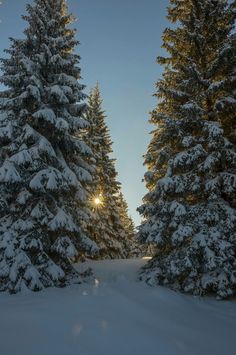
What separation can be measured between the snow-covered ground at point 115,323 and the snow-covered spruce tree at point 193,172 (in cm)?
107

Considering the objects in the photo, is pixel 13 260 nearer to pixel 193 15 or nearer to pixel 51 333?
pixel 51 333

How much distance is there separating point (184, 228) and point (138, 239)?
2.79m

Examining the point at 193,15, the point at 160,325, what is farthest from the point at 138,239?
the point at 193,15

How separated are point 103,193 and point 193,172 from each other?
52.7ft

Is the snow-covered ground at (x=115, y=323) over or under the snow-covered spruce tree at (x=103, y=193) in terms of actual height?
under

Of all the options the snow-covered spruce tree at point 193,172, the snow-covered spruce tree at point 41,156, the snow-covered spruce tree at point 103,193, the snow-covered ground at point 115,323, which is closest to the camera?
the snow-covered ground at point 115,323

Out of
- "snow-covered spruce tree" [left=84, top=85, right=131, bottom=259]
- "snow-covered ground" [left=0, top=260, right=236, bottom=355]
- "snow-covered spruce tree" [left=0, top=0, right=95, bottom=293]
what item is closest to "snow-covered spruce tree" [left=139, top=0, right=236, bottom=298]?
"snow-covered ground" [left=0, top=260, right=236, bottom=355]

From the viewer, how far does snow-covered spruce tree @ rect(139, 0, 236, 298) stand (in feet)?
38.0

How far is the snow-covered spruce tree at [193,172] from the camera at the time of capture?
38.0ft

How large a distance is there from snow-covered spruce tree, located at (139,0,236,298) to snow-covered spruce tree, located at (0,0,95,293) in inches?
137

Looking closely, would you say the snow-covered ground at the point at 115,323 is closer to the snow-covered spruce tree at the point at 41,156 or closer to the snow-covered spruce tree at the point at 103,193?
the snow-covered spruce tree at the point at 41,156

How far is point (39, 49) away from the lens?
15438mm

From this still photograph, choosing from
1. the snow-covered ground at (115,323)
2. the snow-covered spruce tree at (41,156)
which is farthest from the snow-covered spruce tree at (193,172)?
the snow-covered spruce tree at (41,156)

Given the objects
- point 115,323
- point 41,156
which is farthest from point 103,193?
point 115,323
